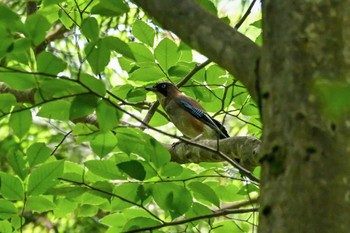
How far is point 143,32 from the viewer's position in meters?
4.50

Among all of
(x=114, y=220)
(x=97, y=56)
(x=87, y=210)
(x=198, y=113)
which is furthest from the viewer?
(x=198, y=113)

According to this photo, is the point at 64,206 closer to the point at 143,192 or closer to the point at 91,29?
the point at 143,192

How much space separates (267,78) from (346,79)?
224mm

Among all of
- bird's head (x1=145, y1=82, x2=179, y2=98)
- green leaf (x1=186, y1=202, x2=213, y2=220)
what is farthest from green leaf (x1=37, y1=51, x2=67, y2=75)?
bird's head (x1=145, y1=82, x2=179, y2=98)

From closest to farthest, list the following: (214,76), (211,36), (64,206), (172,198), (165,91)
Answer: (211,36), (172,198), (64,206), (214,76), (165,91)

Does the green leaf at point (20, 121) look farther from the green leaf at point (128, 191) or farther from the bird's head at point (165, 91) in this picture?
the bird's head at point (165, 91)

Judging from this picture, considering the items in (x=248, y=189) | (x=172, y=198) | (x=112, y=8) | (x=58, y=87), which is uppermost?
(x=112, y=8)

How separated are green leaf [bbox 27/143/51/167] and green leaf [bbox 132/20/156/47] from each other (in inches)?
44.0

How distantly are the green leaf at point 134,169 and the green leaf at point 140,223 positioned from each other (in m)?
0.33

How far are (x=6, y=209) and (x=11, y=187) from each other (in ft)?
0.51

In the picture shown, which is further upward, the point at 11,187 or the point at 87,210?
the point at 87,210

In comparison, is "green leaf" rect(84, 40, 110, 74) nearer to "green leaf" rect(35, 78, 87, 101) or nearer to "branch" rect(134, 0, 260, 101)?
"green leaf" rect(35, 78, 87, 101)

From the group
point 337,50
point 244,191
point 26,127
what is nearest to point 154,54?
point 244,191

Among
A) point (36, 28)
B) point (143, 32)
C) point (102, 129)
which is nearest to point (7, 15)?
point (36, 28)
